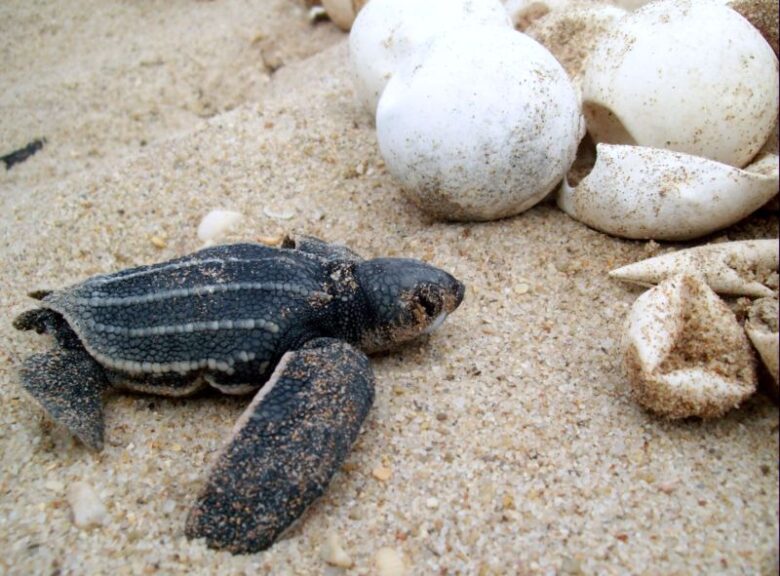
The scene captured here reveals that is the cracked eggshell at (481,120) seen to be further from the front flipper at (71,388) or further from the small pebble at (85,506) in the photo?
the small pebble at (85,506)

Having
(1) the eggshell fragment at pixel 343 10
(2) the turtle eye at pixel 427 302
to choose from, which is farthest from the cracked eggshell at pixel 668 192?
(1) the eggshell fragment at pixel 343 10

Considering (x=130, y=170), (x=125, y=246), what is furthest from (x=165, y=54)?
(x=125, y=246)

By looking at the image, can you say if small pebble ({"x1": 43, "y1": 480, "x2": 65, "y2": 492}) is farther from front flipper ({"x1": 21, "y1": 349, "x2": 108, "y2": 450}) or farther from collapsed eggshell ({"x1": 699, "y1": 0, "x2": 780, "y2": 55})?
collapsed eggshell ({"x1": 699, "y1": 0, "x2": 780, "y2": 55})

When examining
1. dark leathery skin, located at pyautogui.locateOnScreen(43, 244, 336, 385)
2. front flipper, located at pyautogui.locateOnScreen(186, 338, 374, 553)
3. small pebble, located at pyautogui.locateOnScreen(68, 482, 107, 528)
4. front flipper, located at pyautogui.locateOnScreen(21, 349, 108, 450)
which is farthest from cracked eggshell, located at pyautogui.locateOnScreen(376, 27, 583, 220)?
small pebble, located at pyautogui.locateOnScreen(68, 482, 107, 528)

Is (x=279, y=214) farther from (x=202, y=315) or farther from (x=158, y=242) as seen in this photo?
(x=202, y=315)

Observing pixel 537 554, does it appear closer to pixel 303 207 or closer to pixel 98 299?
pixel 98 299

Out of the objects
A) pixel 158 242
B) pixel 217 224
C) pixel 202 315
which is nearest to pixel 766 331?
pixel 202 315
